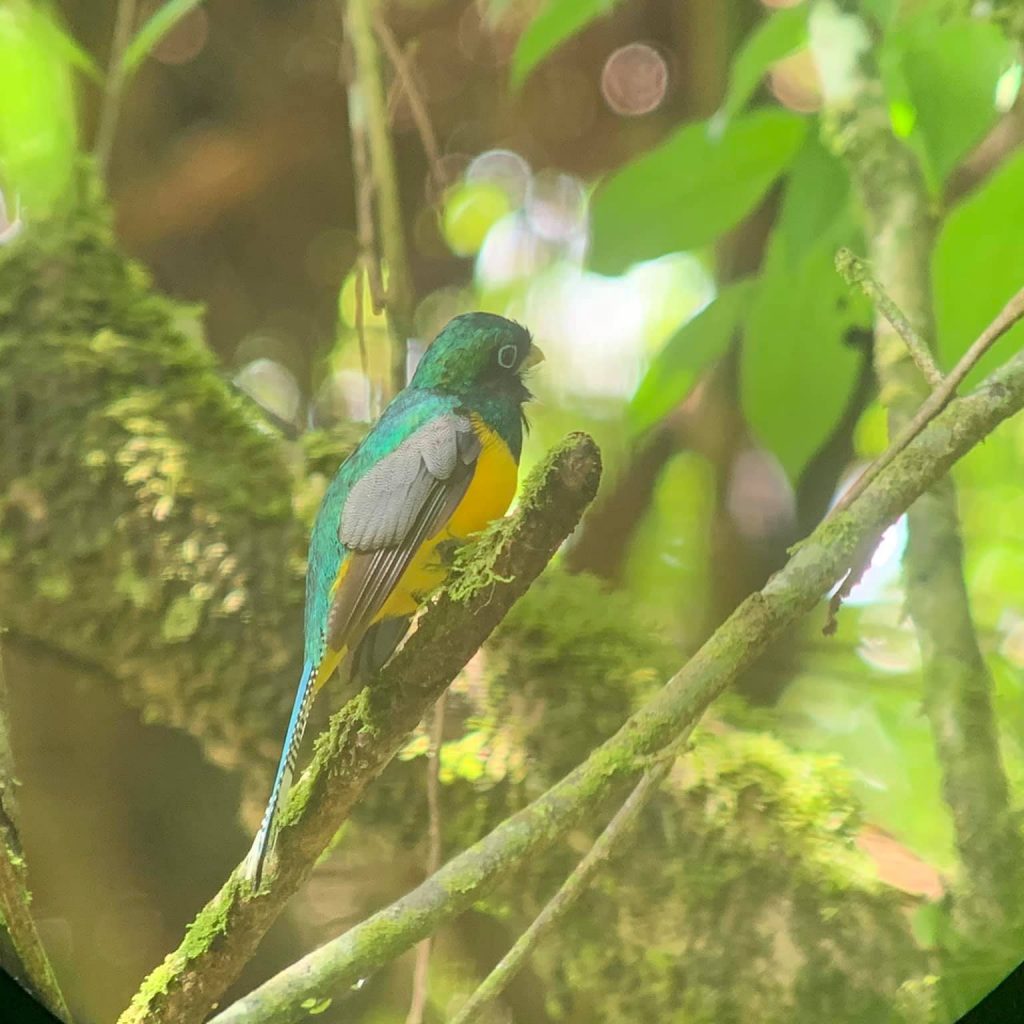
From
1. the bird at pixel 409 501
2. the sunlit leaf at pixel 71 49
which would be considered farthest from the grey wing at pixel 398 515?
the sunlit leaf at pixel 71 49

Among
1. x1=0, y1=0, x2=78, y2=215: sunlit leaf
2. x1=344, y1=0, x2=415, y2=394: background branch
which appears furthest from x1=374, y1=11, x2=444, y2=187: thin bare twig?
x1=0, y1=0, x2=78, y2=215: sunlit leaf

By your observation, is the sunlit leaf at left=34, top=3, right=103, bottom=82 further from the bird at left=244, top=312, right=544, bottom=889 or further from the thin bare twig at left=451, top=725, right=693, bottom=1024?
the thin bare twig at left=451, top=725, right=693, bottom=1024

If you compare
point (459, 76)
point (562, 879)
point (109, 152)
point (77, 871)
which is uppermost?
point (459, 76)

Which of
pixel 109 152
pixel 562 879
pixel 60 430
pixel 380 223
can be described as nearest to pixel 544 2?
pixel 380 223

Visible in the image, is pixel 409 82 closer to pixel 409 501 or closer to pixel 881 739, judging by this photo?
pixel 409 501

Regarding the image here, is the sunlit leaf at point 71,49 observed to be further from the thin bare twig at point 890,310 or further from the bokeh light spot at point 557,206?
the thin bare twig at point 890,310

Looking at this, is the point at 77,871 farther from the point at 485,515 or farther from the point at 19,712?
the point at 485,515

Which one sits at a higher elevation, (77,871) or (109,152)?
(109,152)
